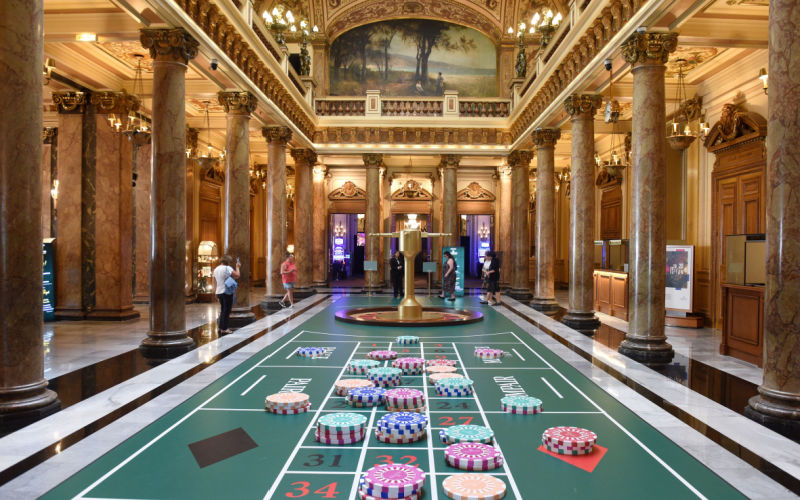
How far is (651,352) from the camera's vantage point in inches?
316

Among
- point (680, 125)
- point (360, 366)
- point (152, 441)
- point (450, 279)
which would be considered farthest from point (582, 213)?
point (152, 441)

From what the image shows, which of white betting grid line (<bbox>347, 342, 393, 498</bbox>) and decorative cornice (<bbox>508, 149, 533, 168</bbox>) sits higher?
decorative cornice (<bbox>508, 149, 533, 168</bbox>)

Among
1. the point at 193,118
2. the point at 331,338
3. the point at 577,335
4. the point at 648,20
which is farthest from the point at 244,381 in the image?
the point at 193,118

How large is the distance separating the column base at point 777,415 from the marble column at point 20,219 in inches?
272

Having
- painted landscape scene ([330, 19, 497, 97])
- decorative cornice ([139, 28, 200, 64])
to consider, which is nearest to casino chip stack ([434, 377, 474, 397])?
decorative cornice ([139, 28, 200, 64])

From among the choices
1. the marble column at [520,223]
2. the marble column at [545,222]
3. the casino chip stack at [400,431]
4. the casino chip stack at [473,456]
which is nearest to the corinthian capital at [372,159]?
the marble column at [520,223]

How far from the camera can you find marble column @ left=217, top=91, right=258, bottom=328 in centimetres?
1211

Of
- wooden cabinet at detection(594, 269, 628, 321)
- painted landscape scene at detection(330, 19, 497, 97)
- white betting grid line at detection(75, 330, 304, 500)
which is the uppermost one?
painted landscape scene at detection(330, 19, 497, 97)

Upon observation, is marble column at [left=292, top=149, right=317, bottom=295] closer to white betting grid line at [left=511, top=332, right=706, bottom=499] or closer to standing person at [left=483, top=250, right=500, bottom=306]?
standing person at [left=483, top=250, right=500, bottom=306]

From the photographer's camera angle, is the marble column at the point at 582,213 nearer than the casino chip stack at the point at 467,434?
No

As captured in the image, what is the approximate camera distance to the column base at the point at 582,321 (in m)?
11.5

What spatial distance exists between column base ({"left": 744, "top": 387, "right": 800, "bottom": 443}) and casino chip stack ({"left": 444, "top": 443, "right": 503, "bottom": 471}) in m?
2.87

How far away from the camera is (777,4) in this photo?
17.2 feet

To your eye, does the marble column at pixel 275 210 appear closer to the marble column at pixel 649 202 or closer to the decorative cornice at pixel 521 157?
the decorative cornice at pixel 521 157
